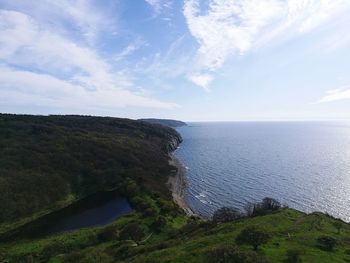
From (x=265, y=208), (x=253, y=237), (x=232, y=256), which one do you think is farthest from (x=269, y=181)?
(x=232, y=256)

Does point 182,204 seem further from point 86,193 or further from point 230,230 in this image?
point 230,230

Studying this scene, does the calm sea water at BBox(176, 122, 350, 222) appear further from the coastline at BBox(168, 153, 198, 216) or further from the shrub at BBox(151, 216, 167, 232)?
the shrub at BBox(151, 216, 167, 232)

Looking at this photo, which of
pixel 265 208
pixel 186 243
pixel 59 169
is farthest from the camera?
pixel 59 169

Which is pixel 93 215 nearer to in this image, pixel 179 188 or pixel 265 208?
pixel 179 188

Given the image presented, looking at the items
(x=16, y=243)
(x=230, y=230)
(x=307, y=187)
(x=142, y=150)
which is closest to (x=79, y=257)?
(x=230, y=230)

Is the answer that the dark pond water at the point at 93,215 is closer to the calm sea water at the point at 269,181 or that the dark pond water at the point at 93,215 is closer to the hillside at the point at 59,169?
the hillside at the point at 59,169

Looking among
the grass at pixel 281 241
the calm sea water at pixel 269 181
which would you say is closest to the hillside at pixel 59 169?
the calm sea water at pixel 269 181
